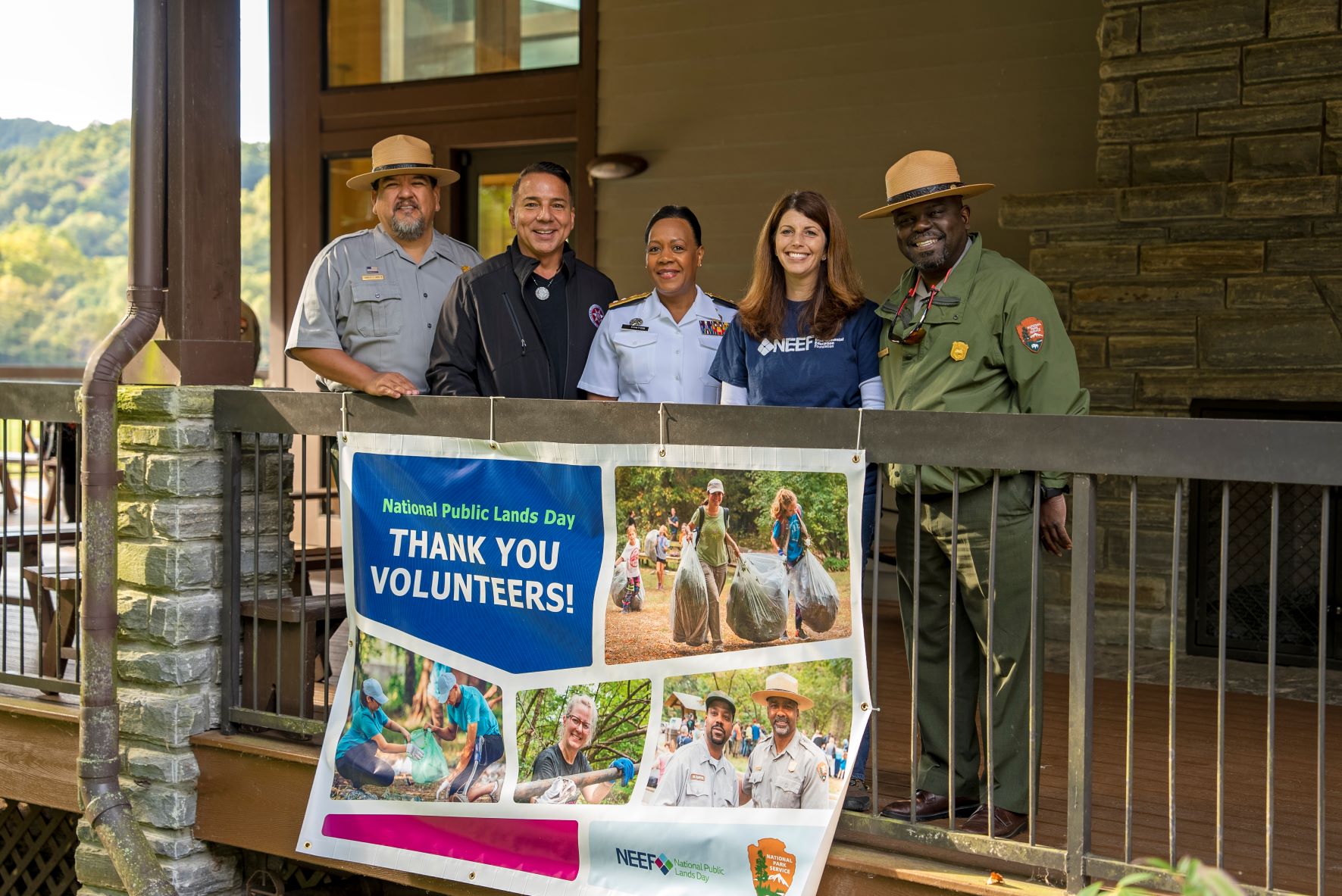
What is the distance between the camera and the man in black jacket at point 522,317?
12.3 ft

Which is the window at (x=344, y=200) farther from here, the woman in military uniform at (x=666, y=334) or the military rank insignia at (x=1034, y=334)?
the military rank insignia at (x=1034, y=334)

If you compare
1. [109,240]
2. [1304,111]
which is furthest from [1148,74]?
[109,240]

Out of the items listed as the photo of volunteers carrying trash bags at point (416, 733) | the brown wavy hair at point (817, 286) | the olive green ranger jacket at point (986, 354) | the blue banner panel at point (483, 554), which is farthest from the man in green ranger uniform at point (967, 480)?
the photo of volunteers carrying trash bags at point (416, 733)

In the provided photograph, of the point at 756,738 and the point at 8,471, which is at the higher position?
the point at 8,471

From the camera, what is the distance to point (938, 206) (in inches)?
123

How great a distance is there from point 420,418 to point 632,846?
119 cm

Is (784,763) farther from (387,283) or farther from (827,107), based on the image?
(827,107)

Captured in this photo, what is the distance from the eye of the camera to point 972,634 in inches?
125

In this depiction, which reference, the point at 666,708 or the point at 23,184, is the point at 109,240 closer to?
the point at 23,184

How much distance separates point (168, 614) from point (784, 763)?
6.40 ft

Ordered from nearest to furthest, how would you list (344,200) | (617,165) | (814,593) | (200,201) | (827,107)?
1. (814,593)
2. (200,201)
3. (827,107)
4. (617,165)
5. (344,200)

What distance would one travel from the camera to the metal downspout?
13.2 ft

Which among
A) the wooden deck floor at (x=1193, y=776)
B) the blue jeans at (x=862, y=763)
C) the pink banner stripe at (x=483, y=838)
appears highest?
the blue jeans at (x=862, y=763)

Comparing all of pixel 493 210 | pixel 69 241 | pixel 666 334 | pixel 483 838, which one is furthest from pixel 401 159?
pixel 69 241
